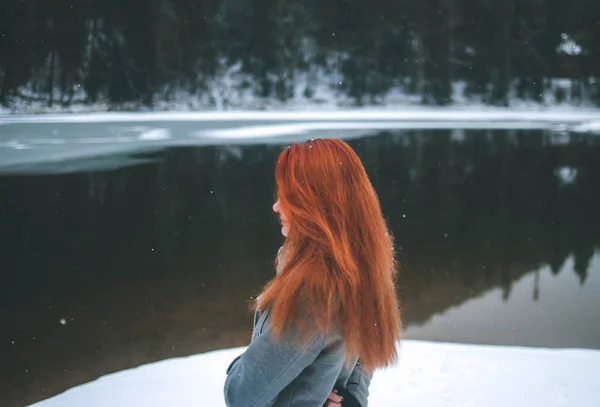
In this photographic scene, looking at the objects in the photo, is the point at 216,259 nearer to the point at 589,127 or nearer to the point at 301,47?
the point at 589,127

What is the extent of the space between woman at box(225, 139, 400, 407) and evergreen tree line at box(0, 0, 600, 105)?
24322 millimetres

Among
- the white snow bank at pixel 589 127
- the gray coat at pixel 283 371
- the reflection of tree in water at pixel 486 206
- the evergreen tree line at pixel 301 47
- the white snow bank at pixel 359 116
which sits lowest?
the reflection of tree in water at pixel 486 206

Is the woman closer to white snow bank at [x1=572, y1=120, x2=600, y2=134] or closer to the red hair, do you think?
the red hair

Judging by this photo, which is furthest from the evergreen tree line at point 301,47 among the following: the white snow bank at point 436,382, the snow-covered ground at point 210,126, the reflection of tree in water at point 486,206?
the white snow bank at point 436,382

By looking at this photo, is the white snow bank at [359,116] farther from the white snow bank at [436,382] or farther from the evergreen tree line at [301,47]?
the white snow bank at [436,382]

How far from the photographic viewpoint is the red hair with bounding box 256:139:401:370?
1.11m

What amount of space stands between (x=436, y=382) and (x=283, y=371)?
262cm

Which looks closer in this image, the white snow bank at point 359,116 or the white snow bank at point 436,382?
the white snow bank at point 436,382

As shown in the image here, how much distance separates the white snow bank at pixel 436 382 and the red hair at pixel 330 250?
7.45 ft

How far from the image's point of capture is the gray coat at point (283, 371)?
3.64ft

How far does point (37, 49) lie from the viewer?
24672mm

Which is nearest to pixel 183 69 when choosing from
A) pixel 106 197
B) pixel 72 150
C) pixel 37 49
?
pixel 37 49

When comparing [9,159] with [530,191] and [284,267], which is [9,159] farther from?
[284,267]

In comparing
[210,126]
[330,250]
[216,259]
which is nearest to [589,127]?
[210,126]
